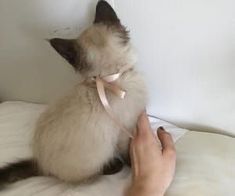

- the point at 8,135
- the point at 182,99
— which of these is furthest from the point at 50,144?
the point at 182,99

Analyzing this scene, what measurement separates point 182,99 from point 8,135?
1.63 ft

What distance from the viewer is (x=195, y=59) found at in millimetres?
1021

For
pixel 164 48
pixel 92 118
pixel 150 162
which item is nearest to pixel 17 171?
pixel 92 118

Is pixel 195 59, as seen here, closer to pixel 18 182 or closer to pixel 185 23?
pixel 185 23

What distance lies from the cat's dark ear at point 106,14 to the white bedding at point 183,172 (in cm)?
33

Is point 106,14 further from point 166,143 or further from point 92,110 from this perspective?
point 166,143

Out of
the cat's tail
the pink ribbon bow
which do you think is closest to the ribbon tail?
the pink ribbon bow

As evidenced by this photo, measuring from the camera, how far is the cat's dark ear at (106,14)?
3.09 feet

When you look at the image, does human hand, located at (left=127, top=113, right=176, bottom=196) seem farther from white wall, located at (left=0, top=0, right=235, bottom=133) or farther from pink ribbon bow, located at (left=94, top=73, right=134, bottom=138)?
white wall, located at (left=0, top=0, right=235, bottom=133)

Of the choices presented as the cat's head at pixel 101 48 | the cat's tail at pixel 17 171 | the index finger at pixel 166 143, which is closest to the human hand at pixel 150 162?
the index finger at pixel 166 143

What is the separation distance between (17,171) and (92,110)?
0.87 ft

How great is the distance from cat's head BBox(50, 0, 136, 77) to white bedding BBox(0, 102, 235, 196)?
0.26 meters

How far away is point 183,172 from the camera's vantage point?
0.94 metres

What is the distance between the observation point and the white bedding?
0.90 meters
